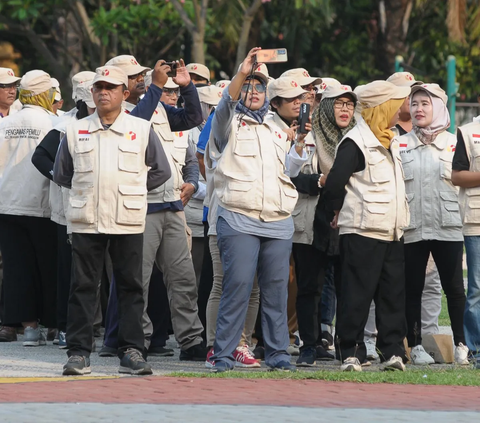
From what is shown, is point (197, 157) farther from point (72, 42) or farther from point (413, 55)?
point (413, 55)

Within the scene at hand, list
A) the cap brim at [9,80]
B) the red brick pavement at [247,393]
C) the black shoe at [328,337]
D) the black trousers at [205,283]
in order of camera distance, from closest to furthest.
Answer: the red brick pavement at [247,393] < the black trousers at [205,283] < the black shoe at [328,337] < the cap brim at [9,80]

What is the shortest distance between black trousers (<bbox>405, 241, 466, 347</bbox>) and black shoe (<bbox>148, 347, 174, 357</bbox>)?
6.17 feet

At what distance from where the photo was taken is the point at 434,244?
9.54m

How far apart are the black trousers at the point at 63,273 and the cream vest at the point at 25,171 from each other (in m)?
0.41

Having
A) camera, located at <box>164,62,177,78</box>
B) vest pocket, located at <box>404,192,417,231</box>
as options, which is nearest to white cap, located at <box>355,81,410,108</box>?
vest pocket, located at <box>404,192,417,231</box>

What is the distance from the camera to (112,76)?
28.4 ft

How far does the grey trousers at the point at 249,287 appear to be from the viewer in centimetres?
864

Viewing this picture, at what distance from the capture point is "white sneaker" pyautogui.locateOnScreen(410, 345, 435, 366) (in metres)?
9.53

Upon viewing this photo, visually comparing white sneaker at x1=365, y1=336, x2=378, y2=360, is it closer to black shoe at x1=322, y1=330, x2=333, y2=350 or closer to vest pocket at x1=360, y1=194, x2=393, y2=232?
black shoe at x1=322, y1=330, x2=333, y2=350

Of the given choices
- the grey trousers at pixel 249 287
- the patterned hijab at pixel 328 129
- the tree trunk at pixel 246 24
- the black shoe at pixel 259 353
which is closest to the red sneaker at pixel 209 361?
the grey trousers at pixel 249 287

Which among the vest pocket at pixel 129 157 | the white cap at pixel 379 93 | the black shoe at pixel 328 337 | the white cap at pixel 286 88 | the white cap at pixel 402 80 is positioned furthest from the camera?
the black shoe at pixel 328 337

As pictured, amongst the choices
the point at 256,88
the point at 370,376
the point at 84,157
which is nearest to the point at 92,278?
the point at 84,157

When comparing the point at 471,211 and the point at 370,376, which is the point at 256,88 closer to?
the point at 471,211

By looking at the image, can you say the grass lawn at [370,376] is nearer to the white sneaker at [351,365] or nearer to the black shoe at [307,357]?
the white sneaker at [351,365]
